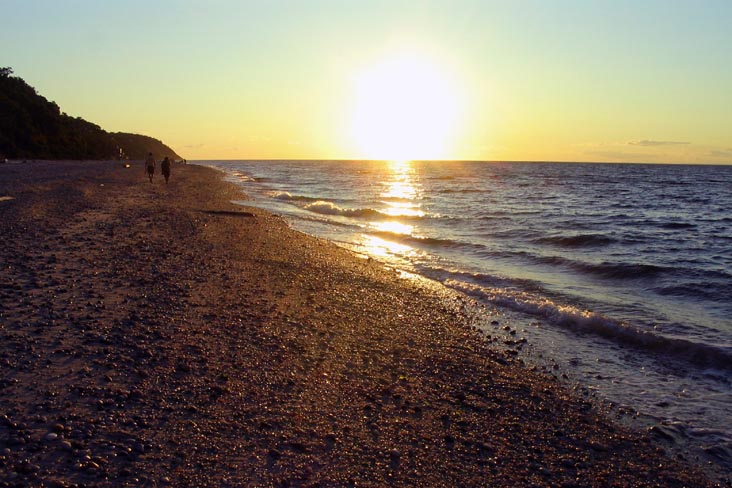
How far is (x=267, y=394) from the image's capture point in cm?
634

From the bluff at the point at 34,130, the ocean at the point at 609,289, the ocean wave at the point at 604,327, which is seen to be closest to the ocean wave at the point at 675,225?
the ocean at the point at 609,289

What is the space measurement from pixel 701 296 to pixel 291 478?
44.3ft

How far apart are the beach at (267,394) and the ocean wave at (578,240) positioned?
1314cm

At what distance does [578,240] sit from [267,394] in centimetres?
2053

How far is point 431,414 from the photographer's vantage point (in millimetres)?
6262

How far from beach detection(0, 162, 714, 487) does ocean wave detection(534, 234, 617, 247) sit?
1314 cm

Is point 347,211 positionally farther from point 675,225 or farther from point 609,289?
point 609,289

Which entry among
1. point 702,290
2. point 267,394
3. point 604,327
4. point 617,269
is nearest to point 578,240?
point 617,269

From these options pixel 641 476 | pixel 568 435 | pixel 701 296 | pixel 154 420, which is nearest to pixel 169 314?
pixel 154 420

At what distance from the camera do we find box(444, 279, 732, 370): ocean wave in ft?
31.0

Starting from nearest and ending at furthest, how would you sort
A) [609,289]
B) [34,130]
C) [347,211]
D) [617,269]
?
[609,289]
[617,269]
[347,211]
[34,130]

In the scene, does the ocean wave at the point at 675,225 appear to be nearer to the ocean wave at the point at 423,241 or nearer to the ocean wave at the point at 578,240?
the ocean wave at the point at 578,240

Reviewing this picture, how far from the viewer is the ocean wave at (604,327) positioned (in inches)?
372

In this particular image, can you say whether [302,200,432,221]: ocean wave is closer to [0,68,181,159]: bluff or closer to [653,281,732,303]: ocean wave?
[653,281,732,303]: ocean wave
